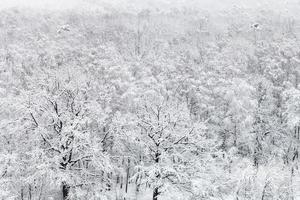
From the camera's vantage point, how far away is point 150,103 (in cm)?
3309

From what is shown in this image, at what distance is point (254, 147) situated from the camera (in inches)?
1491

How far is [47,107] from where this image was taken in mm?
25922

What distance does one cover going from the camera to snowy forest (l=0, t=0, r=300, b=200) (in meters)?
25.1

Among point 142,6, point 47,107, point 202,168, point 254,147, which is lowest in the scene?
point 254,147

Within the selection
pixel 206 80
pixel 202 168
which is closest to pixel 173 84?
pixel 206 80

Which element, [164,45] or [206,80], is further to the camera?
[164,45]

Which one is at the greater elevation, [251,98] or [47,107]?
[47,107]

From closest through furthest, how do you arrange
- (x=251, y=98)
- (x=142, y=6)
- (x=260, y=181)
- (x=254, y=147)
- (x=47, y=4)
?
(x=260, y=181) → (x=254, y=147) → (x=251, y=98) → (x=47, y=4) → (x=142, y=6)

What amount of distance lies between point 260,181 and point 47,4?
50.9 metres

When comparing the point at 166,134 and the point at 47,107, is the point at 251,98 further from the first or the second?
the point at 47,107

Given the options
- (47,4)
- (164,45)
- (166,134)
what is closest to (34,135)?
(166,134)

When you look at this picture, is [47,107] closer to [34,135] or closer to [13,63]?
[34,135]

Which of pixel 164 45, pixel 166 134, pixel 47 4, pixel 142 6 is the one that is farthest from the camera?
pixel 142 6

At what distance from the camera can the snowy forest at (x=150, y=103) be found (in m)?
25.1
